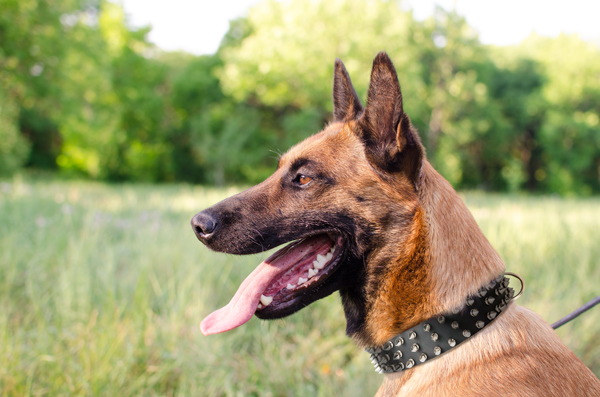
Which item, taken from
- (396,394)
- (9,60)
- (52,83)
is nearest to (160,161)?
(52,83)

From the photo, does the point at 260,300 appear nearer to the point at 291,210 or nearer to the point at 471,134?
the point at 291,210

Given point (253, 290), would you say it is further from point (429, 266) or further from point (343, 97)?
point (343, 97)

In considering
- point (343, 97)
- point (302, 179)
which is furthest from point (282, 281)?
point (343, 97)

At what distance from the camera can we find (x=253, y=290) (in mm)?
1875

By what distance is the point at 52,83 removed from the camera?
16.0 meters

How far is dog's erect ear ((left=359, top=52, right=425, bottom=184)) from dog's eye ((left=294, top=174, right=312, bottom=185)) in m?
0.31

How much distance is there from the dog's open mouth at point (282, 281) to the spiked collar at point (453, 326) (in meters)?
0.45

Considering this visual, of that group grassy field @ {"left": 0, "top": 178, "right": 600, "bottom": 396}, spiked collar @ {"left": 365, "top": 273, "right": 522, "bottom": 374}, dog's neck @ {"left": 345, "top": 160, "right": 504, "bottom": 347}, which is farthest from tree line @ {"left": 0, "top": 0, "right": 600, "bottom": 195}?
spiked collar @ {"left": 365, "top": 273, "right": 522, "bottom": 374}

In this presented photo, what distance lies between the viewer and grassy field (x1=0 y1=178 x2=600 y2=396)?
2574 mm

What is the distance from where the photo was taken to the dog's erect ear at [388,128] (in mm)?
1628

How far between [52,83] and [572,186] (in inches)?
1307

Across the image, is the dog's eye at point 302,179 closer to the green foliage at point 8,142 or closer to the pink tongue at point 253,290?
the pink tongue at point 253,290

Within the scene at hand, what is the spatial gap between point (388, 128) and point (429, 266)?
0.61 metres

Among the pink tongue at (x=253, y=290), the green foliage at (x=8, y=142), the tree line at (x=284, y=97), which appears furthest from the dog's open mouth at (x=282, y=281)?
the tree line at (x=284, y=97)
